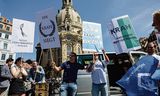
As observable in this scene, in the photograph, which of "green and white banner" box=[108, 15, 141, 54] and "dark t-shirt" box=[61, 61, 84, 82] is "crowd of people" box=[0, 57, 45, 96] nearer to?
"dark t-shirt" box=[61, 61, 84, 82]

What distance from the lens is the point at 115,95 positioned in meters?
8.93

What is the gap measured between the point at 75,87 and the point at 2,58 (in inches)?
2249

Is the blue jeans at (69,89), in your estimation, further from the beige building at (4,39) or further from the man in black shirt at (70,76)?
the beige building at (4,39)

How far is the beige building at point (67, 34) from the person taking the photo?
69.4 meters

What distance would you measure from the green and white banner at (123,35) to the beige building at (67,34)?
5814 centimetres

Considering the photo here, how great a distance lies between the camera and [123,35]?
8.42m

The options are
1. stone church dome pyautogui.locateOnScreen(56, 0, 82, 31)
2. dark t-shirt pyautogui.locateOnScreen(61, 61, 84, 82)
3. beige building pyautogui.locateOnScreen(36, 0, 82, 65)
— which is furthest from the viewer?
stone church dome pyautogui.locateOnScreen(56, 0, 82, 31)

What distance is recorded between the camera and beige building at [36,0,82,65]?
69375mm

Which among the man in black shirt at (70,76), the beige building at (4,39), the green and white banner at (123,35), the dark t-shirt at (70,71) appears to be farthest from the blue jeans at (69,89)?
the beige building at (4,39)

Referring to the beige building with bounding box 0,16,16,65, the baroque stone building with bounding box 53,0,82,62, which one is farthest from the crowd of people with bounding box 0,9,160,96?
the baroque stone building with bounding box 53,0,82,62

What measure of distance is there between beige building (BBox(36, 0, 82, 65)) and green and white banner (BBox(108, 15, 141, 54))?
58135 millimetres

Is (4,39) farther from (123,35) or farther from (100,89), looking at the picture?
(100,89)

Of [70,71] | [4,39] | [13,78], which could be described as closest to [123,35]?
[70,71]

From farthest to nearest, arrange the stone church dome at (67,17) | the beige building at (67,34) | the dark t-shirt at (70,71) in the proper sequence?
1. the stone church dome at (67,17)
2. the beige building at (67,34)
3. the dark t-shirt at (70,71)
